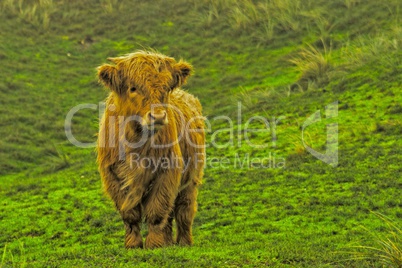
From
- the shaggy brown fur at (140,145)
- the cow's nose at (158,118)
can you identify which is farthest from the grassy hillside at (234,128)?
the cow's nose at (158,118)

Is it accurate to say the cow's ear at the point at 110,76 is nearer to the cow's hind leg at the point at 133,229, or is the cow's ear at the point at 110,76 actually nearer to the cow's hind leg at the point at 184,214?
the cow's hind leg at the point at 133,229

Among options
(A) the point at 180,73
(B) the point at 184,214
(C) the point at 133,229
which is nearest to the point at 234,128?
(B) the point at 184,214

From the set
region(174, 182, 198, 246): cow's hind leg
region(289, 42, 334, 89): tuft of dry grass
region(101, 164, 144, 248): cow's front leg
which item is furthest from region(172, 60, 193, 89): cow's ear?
region(289, 42, 334, 89): tuft of dry grass

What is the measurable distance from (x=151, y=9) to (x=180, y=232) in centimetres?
2540

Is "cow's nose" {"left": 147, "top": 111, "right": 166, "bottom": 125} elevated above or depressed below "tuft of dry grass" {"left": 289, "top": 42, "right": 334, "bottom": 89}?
below

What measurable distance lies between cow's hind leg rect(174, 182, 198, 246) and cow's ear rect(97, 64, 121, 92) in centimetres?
187

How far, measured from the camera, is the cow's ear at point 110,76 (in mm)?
6520

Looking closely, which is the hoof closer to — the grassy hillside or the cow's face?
the grassy hillside

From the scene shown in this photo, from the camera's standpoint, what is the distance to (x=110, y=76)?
6.55 meters

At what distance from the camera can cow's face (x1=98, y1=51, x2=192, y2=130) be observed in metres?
6.22

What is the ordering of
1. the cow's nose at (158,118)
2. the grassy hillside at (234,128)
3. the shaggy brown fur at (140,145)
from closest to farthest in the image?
the cow's nose at (158,118)
the shaggy brown fur at (140,145)
the grassy hillside at (234,128)

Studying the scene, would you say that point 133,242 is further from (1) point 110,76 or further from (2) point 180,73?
(2) point 180,73

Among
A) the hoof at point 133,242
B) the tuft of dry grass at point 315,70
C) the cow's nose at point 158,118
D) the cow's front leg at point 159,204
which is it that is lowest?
the hoof at point 133,242

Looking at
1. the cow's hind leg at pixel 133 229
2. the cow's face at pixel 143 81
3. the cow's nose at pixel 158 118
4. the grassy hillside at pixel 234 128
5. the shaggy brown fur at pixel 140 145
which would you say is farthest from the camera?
the grassy hillside at pixel 234 128
